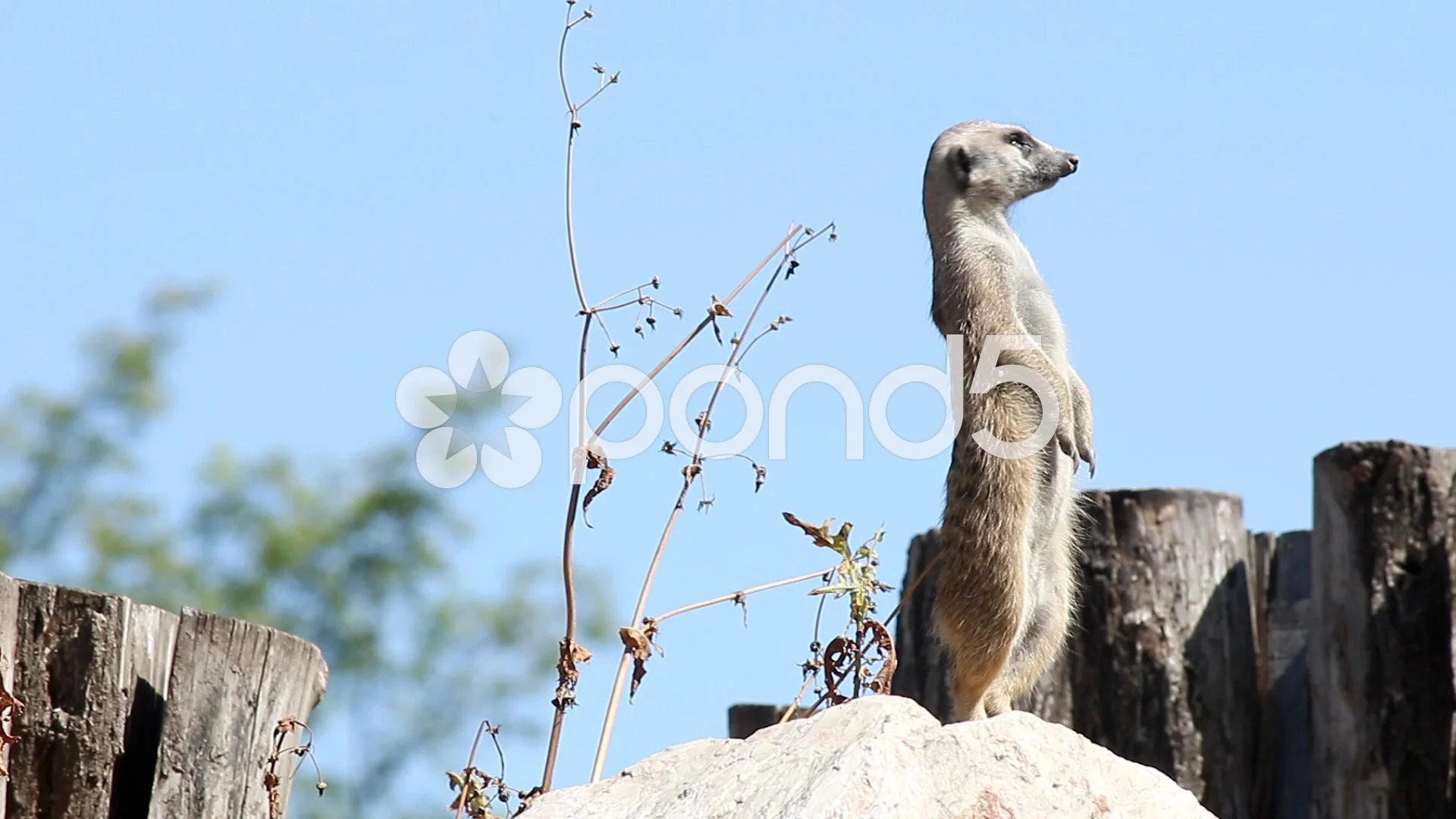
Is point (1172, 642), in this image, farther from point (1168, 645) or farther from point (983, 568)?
point (983, 568)

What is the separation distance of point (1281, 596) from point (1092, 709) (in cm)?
63

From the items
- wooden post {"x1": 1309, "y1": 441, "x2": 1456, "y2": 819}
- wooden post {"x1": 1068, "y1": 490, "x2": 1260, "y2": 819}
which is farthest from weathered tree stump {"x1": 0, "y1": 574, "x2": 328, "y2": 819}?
wooden post {"x1": 1309, "y1": 441, "x2": 1456, "y2": 819}

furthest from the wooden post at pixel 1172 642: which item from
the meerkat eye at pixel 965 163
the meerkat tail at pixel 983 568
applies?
the meerkat eye at pixel 965 163

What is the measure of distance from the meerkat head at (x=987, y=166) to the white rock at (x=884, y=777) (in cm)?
209

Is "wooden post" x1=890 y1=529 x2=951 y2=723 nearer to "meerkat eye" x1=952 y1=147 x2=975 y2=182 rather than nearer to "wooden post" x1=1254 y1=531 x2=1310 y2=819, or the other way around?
"wooden post" x1=1254 y1=531 x2=1310 y2=819

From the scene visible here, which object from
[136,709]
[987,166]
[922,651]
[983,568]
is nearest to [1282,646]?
[922,651]

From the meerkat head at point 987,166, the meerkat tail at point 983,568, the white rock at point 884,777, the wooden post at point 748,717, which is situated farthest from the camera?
the wooden post at point 748,717

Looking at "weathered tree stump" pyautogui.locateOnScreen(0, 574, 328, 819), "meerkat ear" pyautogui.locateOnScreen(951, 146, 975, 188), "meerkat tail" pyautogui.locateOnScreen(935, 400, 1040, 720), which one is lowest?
"weathered tree stump" pyautogui.locateOnScreen(0, 574, 328, 819)

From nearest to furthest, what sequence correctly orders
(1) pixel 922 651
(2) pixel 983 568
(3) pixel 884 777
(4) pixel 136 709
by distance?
(3) pixel 884 777 → (4) pixel 136 709 → (2) pixel 983 568 → (1) pixel 922 651

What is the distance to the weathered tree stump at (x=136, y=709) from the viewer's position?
3020 mm

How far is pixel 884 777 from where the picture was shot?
238cm

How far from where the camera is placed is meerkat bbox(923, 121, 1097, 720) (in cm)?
421

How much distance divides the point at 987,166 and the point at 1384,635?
5.31ft

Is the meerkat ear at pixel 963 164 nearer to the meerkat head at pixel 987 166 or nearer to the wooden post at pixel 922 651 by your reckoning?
the meerkat head at pixel 987 166
